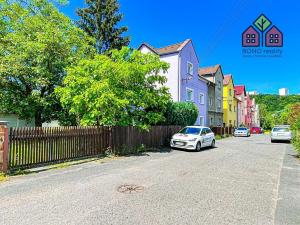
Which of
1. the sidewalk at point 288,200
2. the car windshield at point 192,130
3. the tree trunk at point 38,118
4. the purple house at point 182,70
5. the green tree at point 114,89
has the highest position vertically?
the purple house at point 182,70

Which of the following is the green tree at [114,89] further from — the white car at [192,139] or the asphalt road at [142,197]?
the asphalt road at [142,197]

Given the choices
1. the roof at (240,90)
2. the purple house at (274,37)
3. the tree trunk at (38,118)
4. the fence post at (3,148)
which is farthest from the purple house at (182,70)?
the roof at (240,90)

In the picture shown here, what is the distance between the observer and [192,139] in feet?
54.3

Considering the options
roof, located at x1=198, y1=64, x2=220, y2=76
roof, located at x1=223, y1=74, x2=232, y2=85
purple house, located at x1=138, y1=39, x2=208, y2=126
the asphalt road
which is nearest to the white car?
the asphalt road

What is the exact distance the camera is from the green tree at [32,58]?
16.0 metres

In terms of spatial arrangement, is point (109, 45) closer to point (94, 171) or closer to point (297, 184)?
point (94, 171)

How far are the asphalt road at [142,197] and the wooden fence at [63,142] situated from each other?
1079mm

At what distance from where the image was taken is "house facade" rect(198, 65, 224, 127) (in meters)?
36.3

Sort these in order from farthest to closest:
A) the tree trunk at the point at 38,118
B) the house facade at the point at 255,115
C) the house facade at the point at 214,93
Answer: the house facade at the point at 255,115
the house facade at the point at 214,93
the tree trunk at the point at 38,118

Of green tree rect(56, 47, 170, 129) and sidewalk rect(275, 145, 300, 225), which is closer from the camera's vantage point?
sidewalk rect(275, 145, 300, 225)

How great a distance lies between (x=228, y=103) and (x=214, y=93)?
8.66 metres

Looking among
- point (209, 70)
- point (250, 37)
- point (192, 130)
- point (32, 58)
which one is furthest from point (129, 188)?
point (209, 70)

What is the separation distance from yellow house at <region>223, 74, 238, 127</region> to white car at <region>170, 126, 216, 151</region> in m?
27.3

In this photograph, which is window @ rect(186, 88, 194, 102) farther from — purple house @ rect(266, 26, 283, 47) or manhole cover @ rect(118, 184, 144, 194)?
manhole cover @ rect(118, 184, 144, 194)
